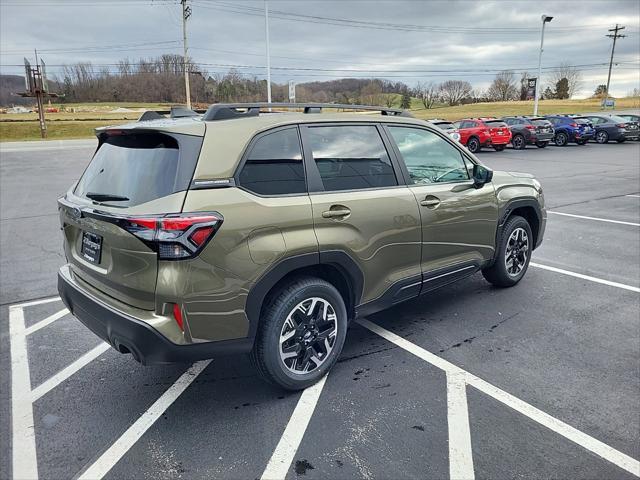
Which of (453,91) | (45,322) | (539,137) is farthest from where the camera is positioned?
(453,91)

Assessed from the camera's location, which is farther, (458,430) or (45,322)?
(45,322)

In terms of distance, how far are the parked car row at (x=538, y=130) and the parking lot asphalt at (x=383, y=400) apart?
17885 mm

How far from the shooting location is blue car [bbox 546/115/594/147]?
2811 centimetres

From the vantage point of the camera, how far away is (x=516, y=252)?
5.16m

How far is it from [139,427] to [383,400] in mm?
1536

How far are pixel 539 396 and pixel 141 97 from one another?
75111 millimetres

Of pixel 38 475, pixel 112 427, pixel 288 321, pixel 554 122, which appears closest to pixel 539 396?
pixel 288 321

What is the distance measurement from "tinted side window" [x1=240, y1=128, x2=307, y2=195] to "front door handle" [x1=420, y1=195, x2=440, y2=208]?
1.15 m

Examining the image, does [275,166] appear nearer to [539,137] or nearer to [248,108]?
[248,108]

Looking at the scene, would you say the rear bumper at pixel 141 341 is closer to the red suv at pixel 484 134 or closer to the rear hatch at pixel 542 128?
the red suv at pixel 484 134

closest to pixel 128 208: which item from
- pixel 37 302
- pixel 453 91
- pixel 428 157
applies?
pixel 428 157

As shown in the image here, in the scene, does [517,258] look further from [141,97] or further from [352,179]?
[141,97]

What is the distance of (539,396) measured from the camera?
10.5 ft

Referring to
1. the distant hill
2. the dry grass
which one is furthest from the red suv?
the distant hill
